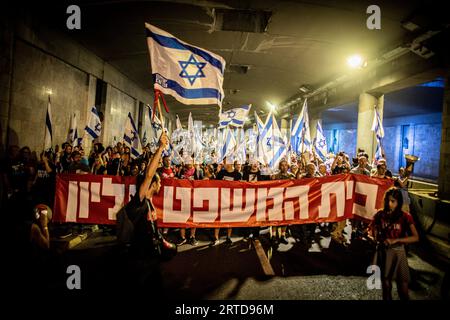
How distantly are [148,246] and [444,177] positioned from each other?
827 centimetres

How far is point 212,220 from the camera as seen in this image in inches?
217

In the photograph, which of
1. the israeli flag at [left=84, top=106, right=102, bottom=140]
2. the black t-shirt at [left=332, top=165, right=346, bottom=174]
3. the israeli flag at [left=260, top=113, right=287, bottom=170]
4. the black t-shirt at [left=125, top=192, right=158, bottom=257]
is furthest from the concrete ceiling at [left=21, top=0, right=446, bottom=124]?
the black t-shirt at [left=125, top=192, right=158, bottom=257]

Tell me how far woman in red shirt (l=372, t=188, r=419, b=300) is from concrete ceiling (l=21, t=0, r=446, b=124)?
20.6 ft

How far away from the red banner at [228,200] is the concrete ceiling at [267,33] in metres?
5.32

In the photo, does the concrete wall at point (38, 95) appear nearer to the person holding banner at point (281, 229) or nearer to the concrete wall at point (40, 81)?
the concrete wall at point (40, 81)

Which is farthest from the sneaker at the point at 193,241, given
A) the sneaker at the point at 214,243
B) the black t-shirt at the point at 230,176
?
the black t-shirt at the point at 230,176

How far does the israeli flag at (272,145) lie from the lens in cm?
808

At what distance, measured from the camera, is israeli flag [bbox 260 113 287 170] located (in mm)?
8078

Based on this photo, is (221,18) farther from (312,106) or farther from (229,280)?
(312,106)

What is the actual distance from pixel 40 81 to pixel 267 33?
8276 mm

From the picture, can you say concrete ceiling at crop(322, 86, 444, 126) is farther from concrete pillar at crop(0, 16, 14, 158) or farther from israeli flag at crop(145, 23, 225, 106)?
concrete pillar at crop(0, 16, 14, 158)
